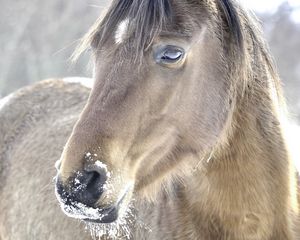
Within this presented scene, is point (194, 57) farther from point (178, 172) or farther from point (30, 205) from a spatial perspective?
point (30, 205)

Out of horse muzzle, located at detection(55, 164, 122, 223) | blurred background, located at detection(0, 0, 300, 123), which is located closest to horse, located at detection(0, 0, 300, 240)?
horse muzzle, located at detection(55, 164, 122, 223)

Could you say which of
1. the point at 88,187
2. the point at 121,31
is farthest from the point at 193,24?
the point at 88,187

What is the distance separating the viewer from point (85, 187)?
8.48 ft

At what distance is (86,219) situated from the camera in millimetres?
2691

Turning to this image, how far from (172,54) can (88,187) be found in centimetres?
79

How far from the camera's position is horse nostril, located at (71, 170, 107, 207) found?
2.57 metres

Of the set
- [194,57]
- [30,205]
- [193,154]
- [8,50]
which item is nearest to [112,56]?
[194,57]

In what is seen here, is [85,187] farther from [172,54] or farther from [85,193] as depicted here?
[172,54]

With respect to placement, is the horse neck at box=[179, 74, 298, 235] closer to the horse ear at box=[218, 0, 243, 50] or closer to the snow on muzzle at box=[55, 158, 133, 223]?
the horse ear at box=[218, 0, 243, 50]

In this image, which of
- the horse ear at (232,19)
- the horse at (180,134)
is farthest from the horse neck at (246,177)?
the horse ear at (232,19)

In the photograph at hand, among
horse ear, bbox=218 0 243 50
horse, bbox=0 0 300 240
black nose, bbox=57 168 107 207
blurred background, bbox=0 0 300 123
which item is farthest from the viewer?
blurred background, bbox=0 0 300 123

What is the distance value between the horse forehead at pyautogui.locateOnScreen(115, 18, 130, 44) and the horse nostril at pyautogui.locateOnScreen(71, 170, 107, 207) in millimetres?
696

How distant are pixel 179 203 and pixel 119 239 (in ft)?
1.41

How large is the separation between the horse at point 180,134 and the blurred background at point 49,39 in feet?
41.7
